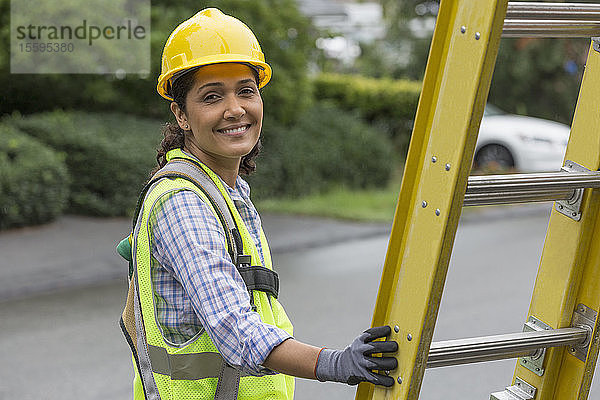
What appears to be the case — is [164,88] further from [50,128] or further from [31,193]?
[50,128]

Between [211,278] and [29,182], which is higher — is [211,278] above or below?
above

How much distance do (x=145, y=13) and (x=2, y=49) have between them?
1.87 meters

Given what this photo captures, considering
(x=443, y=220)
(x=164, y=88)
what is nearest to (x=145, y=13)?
(x=164, y=88)

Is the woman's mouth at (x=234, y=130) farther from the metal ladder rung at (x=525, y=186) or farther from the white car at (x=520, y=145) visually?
the white car at (x=520, y=145)

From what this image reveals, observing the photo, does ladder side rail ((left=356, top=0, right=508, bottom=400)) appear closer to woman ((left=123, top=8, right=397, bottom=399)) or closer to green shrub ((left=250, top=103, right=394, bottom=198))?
woman ((left=123, top=8, right=397, bottom=399))

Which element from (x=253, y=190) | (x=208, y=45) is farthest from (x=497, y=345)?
(x=253, y=190)

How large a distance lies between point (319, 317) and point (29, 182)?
3.97 meters

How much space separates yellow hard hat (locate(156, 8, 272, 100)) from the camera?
2.05 meters

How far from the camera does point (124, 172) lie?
10.2 meters
